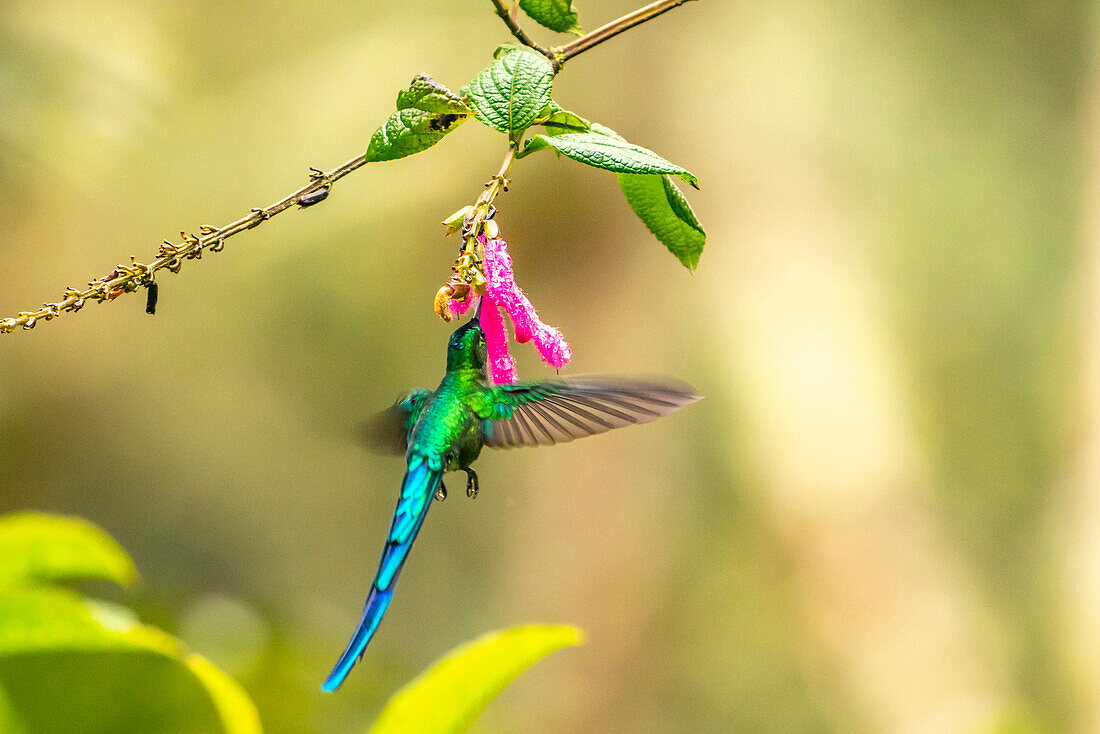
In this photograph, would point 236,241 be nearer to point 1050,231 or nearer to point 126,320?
point 126,320

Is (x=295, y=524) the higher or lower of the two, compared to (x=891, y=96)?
lower

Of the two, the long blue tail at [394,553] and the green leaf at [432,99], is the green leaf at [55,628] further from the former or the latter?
the green leaf at [432,99]

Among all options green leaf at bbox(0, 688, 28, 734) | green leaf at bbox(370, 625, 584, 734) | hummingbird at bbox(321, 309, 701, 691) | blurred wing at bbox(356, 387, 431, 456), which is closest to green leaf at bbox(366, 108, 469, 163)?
hummingbird at bbox(321, 309, 701, 691)

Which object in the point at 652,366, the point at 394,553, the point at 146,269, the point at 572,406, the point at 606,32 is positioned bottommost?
the point at 394,553

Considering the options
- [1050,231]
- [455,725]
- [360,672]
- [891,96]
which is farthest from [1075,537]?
[455,725]

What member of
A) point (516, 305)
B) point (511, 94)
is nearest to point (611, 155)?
point (511, 94)

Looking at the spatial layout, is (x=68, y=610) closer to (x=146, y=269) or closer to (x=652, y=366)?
(x=146, y=269)
